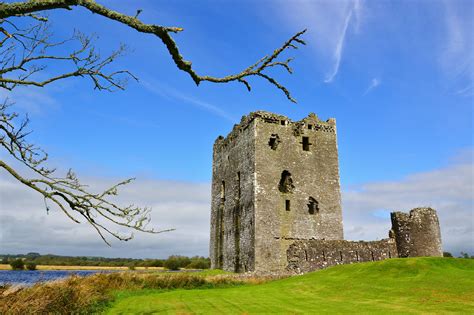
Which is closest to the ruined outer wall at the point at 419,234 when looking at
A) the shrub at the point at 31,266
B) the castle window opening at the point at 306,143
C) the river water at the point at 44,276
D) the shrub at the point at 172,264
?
the castle window opening at the point at 306,143

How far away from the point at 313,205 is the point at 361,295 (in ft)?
46.6

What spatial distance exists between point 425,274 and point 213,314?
24.0ft

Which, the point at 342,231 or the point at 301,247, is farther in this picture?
the point at 342,231

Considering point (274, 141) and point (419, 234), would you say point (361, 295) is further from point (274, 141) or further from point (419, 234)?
point (274, 141)

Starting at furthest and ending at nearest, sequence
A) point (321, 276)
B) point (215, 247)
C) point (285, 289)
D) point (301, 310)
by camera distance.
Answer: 1. point (215, 247)
2. point (321, 276)
3. point (285, 289)
4. point (301, 310)

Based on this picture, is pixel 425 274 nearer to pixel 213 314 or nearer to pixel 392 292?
pixel 392 292

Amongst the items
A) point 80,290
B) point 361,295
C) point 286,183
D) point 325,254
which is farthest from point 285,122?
point 80,290

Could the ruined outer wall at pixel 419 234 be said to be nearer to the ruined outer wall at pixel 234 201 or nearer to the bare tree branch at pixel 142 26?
the ruined outer wall at pixel 234 201

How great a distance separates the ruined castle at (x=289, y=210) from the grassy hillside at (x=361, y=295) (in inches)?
279

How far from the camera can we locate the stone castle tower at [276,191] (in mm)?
24164

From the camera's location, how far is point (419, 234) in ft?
77.6

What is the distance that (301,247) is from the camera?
73.9ft

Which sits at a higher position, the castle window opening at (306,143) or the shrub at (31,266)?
the castle window opening at (306,143)

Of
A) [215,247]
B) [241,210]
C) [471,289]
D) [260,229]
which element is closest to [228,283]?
[260,229]
